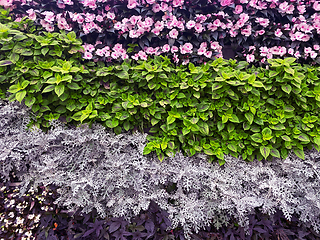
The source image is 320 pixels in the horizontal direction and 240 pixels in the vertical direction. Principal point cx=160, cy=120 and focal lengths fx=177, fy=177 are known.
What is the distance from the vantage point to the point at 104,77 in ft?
6.48

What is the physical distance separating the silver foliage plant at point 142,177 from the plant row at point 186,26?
1027 millimetres

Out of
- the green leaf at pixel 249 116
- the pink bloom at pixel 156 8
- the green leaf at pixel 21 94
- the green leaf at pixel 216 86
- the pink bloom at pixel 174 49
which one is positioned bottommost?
the green leaf at pixel 249 116

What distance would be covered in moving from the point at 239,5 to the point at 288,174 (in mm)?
1991

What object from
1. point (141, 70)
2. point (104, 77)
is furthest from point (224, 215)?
point (104, 77)

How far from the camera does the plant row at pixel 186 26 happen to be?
1992 mm

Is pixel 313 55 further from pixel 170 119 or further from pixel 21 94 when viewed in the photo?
pixel 21 94

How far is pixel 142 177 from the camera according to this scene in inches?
72.4

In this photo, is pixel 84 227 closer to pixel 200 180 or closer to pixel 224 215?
pixel 200 180

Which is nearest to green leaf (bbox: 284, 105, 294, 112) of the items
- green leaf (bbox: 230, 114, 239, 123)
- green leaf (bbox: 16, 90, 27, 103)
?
green leaf (bbox: 230, 114, 239, 123)

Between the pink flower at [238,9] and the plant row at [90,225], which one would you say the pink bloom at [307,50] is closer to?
the pink flower at [238,9]

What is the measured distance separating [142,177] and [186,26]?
5.73 feet

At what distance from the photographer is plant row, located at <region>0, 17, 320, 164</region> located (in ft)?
5.89

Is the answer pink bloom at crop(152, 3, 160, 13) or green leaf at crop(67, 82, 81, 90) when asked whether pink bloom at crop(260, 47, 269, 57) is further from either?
green leaf at crop(67, 82, 81, 90)

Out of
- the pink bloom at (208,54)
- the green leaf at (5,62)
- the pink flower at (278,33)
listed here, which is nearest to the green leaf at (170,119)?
the pink bloom at (208,54)
